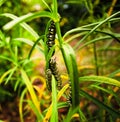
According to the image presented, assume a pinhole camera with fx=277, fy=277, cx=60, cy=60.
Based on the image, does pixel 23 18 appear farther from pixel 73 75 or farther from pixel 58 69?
pixel 58 69

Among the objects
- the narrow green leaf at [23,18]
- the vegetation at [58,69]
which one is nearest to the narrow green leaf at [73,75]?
the vegetation at [58,69]

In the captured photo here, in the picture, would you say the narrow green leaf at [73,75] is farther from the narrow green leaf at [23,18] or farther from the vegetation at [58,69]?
the narrow green leaf at [23,18]

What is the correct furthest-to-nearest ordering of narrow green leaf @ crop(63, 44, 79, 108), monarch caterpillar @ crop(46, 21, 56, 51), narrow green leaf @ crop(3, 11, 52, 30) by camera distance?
monarch caterpillar @ crop(46, 21, 56, 51), narrow green leaf @ crop(63, 44, 79, 108), narrow green leaf @ crop(3, 11, 52, 30)

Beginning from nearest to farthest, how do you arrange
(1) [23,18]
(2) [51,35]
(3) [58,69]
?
(1) [23,18] < (2) [51,35] < (3) [58,69]

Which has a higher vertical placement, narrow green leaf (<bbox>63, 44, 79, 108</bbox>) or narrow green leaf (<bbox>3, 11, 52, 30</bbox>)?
narrow green leaf (<bbox>3, 11, 52, 30</bbox>)

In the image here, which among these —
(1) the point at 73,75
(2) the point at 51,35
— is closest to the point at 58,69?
(2) the point at 51,35

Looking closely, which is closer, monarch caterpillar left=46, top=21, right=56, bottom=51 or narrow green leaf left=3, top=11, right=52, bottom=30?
narrow green leaf left=3, top=11, right=52, bottom=30

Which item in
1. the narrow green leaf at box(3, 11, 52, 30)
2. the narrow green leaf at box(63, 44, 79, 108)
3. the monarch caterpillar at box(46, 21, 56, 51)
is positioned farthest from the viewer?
the monarch caterpillar at box(46, 21, 56, 51)

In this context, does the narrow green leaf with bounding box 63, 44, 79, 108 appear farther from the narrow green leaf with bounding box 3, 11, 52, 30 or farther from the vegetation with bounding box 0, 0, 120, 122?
the narrow green leaf with bounding box 3, 11, 52, 30

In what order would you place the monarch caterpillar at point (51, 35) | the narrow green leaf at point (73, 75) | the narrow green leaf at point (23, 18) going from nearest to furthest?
the narrow green leaf at point (23, 18) → the narrow green leaf at point (73, 75) → the monarch caterpillar at point (51, 35)

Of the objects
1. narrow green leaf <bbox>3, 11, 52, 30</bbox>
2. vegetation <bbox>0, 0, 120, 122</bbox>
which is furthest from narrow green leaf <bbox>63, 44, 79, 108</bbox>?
narrow green leaf <bbox>3, 11, 52, 30</bbox>

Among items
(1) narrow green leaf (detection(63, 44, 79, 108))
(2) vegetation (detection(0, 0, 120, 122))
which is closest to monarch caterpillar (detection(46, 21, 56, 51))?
(2) vegetation (detection(0, 0, 120, 122))
